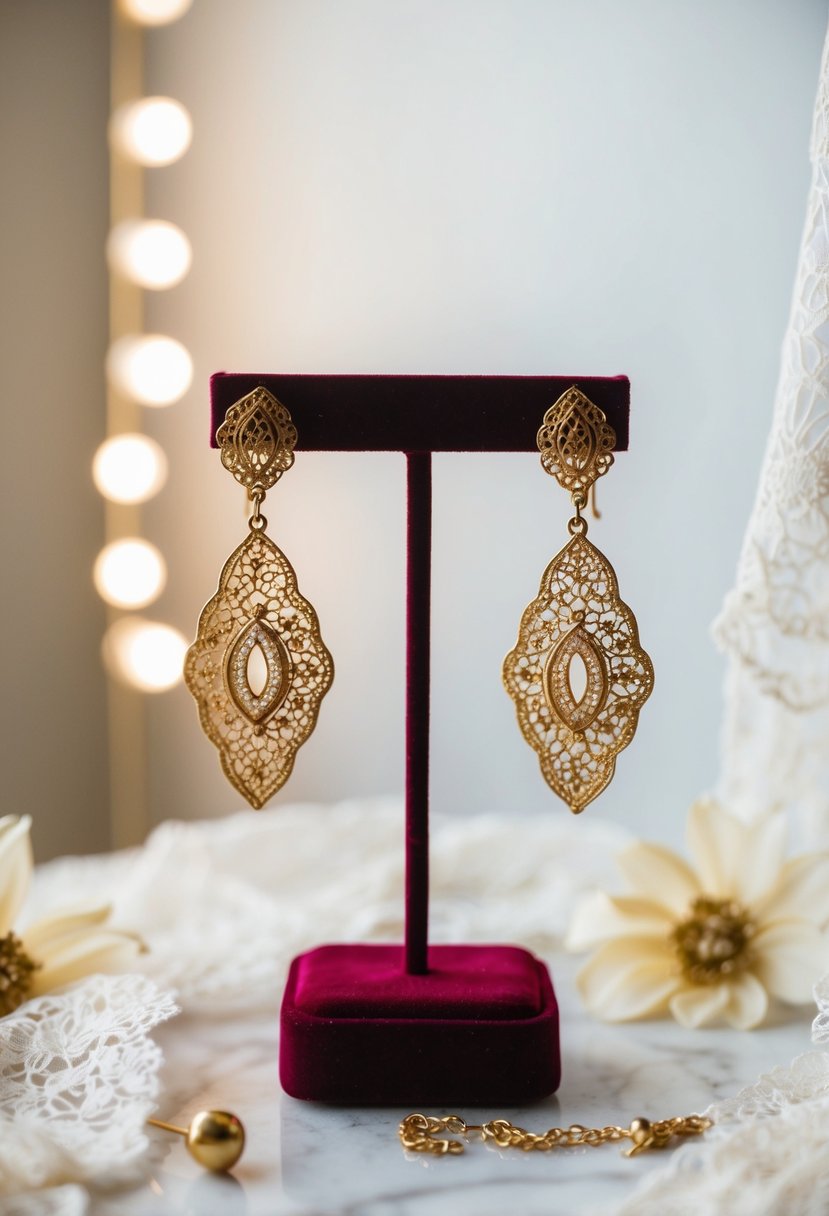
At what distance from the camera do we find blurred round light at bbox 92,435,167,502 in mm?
1406

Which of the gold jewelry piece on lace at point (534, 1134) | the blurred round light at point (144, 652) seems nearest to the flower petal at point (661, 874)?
the gold jewelry piece on lace at point (534, 1134)

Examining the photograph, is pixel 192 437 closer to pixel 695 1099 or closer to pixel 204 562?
pixel 204 562

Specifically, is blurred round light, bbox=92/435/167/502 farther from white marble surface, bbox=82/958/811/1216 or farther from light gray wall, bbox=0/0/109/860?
white marble surface, bbox=82/958/811/1216

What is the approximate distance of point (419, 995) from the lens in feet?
2.57

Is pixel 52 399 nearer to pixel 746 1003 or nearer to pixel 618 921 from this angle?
pixel 618 921

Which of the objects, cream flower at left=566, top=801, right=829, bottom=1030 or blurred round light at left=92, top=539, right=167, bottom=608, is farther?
blurred round light at left=92, top=539, right=167, bottom=608

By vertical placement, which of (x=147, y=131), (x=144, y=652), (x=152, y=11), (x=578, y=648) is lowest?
(x=144, y=652)

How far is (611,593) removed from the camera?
0.77 metres

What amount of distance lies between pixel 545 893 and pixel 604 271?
2.13 feet

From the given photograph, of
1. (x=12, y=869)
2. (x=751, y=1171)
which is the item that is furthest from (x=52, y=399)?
(x=751, y=1171)

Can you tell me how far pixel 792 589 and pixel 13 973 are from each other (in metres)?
0.66

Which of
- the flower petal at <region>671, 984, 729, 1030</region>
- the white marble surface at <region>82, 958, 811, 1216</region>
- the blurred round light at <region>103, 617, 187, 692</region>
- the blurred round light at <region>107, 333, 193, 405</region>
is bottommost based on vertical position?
the white marble surface at <region>82, 958, 811, 1216</region>

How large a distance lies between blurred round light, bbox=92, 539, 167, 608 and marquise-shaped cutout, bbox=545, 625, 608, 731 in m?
0.79

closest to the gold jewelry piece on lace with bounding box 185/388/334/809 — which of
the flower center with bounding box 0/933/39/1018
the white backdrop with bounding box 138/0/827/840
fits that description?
the flower center with bounding box 0/933/39/1018
